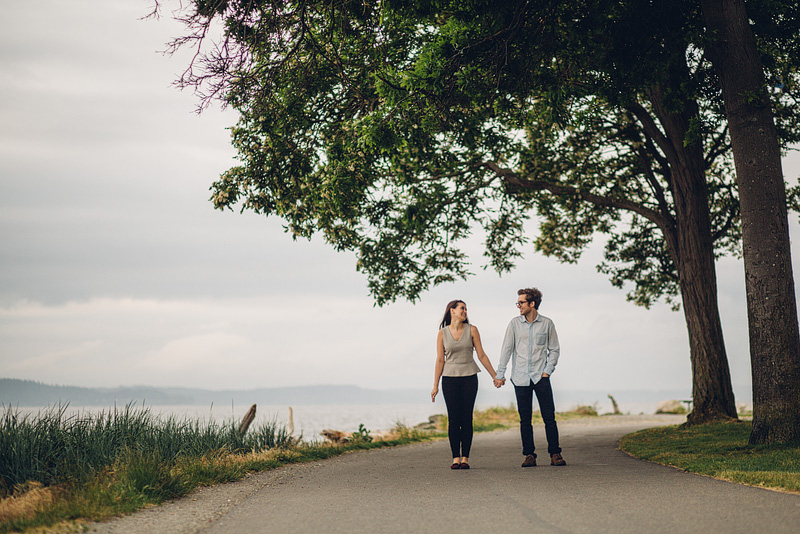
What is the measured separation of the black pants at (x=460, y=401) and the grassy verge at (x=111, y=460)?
8.68 feet

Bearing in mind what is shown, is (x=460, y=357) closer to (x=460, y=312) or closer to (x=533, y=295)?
(x=460, y=312)

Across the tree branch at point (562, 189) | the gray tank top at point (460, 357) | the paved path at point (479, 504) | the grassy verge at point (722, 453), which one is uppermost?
the tree branch at point (562, 189)

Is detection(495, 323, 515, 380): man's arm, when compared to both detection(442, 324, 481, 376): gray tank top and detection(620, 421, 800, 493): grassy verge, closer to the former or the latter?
detection(442, 324, 481, 376): gray tank top

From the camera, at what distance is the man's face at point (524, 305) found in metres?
9.55

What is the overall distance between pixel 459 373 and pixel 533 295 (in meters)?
1.57

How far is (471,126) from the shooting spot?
1325 centimetres

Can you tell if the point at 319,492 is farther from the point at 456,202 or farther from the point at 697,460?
the point at 456,202

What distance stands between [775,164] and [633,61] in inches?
114

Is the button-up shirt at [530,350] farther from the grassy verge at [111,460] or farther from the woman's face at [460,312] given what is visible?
the grassy verge at [111,460]

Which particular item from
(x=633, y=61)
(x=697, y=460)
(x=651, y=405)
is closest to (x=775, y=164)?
(x=633, y=61)

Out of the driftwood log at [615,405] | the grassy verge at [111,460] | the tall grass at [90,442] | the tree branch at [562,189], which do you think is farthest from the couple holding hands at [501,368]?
the driftwood log at [615,405]

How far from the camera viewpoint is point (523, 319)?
956cm

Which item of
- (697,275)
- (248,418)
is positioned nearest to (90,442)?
(248,418)

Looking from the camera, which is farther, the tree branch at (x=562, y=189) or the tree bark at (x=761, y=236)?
the tree branch at (x=562, y=189)
